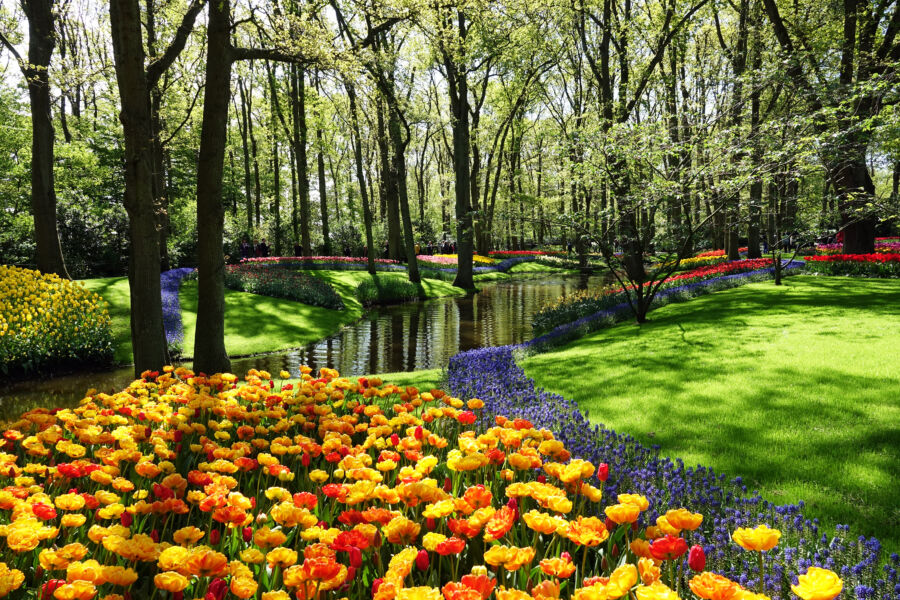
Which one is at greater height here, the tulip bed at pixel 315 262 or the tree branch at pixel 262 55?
the tree branch at pixel 262 55

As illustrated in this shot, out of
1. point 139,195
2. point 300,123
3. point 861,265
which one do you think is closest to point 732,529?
point 139,195

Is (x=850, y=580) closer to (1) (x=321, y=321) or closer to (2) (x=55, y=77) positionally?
(2) (x=55, y=77)

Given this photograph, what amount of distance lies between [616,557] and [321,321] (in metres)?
14.2

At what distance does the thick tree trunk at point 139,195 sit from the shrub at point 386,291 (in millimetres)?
13329

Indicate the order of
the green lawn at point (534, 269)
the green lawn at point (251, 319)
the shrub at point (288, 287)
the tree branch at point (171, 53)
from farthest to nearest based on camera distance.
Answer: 1. the green lawn at point (534, 269)
2. the shrub at point (288, 287)
3. the green lawn at point (251, 319)
4. the tree branch at point (171, 53)

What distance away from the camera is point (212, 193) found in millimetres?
7711

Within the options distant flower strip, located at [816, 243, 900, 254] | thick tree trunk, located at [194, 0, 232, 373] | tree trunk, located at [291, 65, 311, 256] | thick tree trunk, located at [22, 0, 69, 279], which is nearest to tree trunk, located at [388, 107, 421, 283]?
tree trunk, located at [291, 65, 311, 256]

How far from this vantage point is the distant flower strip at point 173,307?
39.7 feet

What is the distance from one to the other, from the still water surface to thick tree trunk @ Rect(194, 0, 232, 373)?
2.44 m

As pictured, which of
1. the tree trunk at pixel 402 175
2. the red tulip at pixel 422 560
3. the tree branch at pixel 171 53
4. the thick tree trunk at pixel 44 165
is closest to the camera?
the red tulip at pixel 422 560

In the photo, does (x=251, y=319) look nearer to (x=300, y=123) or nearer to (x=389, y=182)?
(x=389, y=182)

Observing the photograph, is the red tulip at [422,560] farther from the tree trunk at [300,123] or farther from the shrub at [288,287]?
the tree trunk at [300,123]

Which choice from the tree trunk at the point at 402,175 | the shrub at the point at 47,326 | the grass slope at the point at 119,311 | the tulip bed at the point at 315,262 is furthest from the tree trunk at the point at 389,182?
the shrub at the point at 47,326

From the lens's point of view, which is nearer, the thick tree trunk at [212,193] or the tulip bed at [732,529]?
the tulip bed at [732,529]
